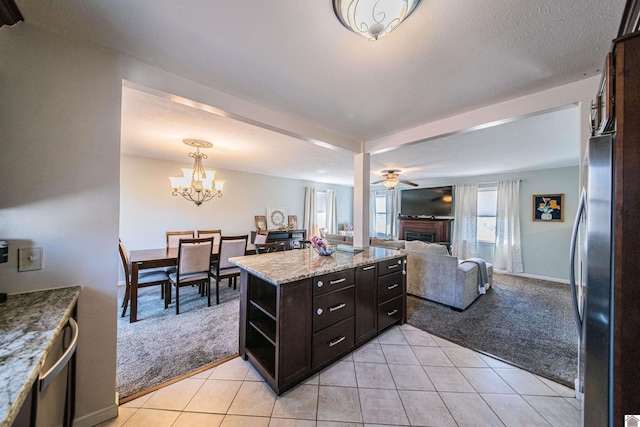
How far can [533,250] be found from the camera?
15.6 feet

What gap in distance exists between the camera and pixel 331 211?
753cm

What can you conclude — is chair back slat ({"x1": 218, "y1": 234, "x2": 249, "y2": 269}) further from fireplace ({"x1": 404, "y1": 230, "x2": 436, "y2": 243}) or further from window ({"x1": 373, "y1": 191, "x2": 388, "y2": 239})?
window ({"x1": 373, "y1": 191, "x2": 388, "y2": 239})

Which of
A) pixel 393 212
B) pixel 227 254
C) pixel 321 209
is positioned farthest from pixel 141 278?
pixel 393 212

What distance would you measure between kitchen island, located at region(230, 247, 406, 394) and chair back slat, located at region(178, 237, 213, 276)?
1.28 metres

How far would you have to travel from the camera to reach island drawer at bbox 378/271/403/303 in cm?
227

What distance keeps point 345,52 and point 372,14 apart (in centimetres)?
36

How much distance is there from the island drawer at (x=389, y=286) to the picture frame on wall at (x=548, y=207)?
4.30m

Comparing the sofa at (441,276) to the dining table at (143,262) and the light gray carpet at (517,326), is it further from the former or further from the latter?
the dining table at (143,262)

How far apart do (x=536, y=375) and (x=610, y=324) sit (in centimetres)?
156

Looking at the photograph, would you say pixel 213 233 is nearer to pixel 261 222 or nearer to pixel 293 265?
pixel 261 222

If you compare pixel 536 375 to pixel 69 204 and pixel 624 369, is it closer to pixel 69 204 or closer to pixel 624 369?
pixel 624 369

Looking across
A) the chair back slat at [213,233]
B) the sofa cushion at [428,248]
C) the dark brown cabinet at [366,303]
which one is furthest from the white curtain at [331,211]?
the dark brown cabinet at [366,303]

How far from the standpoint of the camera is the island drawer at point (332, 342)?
1.73 m

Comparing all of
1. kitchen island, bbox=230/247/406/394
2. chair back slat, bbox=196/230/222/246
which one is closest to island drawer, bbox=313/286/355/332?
kitchen island, bbox=230/247/406/394
